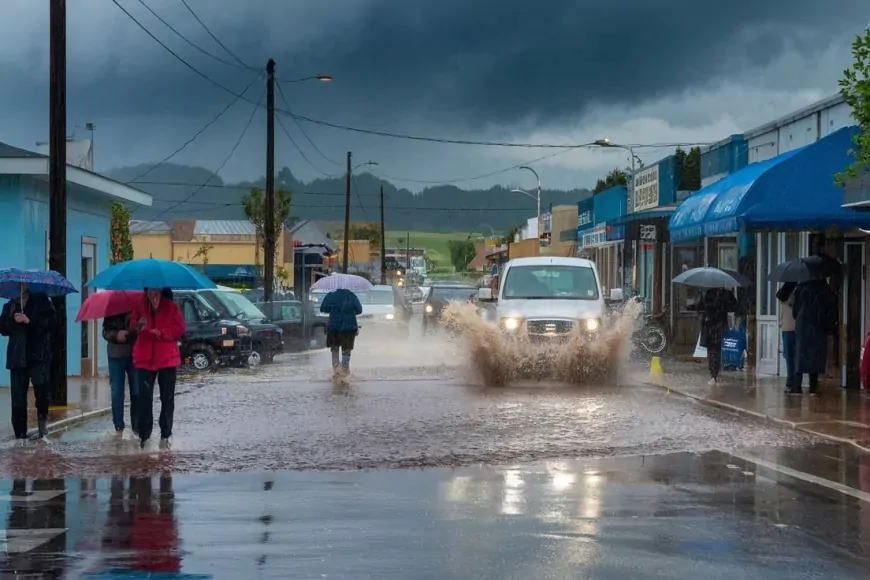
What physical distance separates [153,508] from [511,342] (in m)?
11.5

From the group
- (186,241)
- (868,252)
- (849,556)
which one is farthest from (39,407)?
(186,241)

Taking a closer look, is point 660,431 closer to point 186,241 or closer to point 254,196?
point 254,196

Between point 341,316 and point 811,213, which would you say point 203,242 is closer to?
point 341,316

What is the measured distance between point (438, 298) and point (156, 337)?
28445 millimetres

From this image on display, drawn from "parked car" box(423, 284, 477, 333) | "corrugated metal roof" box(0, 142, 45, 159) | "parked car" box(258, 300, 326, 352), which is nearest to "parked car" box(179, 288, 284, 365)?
"parked car" box(258, 300, 326, 352)

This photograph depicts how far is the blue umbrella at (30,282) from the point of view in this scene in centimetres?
1273

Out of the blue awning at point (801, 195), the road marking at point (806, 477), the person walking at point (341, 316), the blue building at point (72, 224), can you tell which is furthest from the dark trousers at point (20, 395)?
the blue awning at point (801, 195)

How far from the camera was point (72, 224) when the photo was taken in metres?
23.2

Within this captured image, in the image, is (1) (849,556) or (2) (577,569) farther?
(1) (849,556)

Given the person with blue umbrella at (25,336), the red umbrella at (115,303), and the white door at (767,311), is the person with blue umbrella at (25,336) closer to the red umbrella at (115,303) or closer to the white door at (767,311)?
the red umbrella at (115,303)

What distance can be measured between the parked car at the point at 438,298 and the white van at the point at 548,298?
1656 cm

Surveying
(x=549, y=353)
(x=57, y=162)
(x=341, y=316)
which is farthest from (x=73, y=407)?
(x=549, y=353)

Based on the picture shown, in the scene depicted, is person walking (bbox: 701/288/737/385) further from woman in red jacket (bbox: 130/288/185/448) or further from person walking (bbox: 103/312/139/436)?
person walking (bbox: 103/312/139/436)

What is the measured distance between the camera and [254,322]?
26625 millimetres
